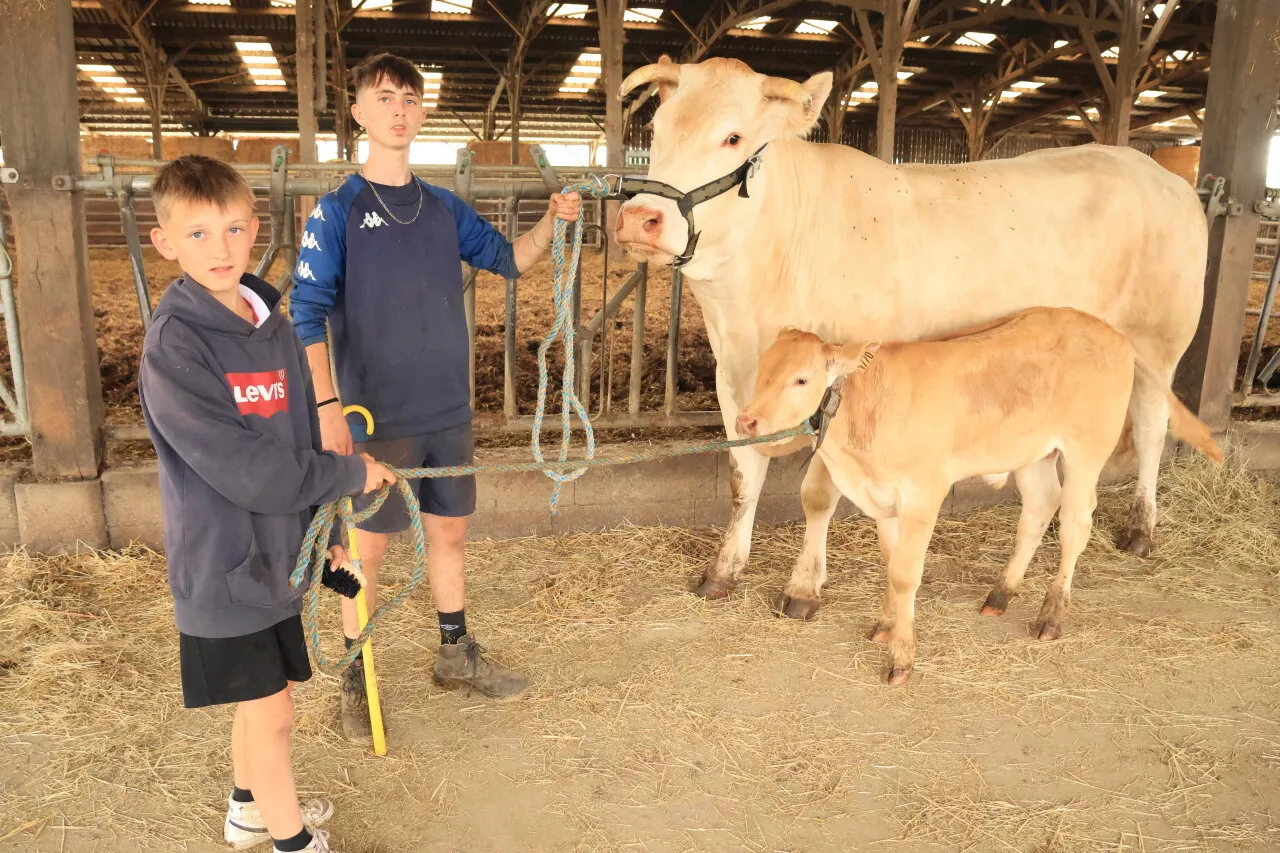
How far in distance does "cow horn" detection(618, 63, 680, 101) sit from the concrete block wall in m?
1.88

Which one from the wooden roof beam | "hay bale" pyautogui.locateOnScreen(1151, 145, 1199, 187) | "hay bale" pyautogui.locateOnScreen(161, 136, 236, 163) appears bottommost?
"hay bale" pyautogui.locateOnScreen(161, 136, 236, 163)

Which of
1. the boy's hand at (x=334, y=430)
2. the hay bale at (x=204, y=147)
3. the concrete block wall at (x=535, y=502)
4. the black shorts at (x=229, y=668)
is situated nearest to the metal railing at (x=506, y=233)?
the concrete block wall at (x=535, y=502)

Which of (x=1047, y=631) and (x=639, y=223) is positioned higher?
(x=639, y=223)

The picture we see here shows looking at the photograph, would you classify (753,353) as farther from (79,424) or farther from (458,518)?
(79,424)

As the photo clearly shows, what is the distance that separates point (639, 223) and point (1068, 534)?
2.21 meters

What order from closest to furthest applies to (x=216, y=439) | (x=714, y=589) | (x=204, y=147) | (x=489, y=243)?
1. (x=216, y=439)
2. (x=489, y=243)
3. (x=714, y=589)
4. (x=204, y=147)

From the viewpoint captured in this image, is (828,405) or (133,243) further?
(133,243)

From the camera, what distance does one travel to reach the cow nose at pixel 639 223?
320 cm

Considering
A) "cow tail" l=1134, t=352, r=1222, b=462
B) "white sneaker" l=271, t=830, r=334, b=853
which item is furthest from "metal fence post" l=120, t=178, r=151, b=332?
"cow tail" l=1134, t=352, r=1222, b=462

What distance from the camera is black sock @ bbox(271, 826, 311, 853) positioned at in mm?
2248

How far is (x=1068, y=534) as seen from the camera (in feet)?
12.5

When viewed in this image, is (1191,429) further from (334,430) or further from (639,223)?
(334,430)

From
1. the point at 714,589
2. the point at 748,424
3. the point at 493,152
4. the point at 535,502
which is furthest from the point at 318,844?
the point at 493,152

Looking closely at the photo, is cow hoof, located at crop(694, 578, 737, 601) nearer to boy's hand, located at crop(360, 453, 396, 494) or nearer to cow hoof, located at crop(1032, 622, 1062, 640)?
cow hoof, located at crop(1032, 622, 1062, 640)
